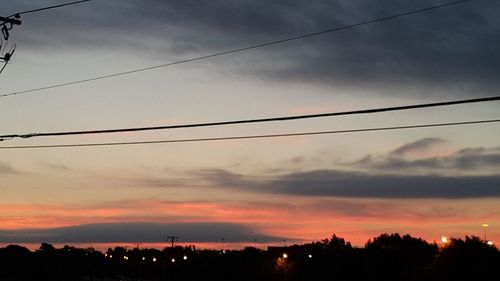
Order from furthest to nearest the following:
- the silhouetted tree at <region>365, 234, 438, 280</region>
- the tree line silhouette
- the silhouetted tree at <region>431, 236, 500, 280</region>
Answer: the silhouetted tree at <region>365, 234, 438, 280</region>
the tree line silhouette
the silhouetted tree at <region>431, 236, 500, 280</region>

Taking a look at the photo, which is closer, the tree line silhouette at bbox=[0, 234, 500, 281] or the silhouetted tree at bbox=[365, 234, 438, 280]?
the tree line silhouette at bbox=[0, 234, 500, 281]

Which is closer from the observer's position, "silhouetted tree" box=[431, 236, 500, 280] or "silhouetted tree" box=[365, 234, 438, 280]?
"silhouetted tree" box=[431, 236, 500, 280]

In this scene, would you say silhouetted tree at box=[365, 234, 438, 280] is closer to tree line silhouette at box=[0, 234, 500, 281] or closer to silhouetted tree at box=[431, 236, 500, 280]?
tree line silhouette at box=[0, 234, 500, 281]

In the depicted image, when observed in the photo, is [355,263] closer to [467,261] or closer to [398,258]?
→ [398,258]

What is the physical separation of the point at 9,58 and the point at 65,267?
562 feet

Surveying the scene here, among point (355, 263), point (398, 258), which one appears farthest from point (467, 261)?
point (355, 263)

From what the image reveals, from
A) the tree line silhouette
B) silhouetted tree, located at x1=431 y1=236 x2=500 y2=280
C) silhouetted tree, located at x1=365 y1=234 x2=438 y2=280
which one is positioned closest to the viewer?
silhouetted tree, located at x1=431 y1=236 x2=500 y2=280

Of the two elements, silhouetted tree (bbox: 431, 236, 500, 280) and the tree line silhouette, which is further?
the tree line silhouette

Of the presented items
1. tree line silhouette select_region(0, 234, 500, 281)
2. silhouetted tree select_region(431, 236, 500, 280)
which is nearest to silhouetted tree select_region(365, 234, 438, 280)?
tree line silhouette select_region(0, 234, 500, 281)

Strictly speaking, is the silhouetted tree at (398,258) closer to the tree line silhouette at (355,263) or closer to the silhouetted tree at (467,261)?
the tree line silhouette at (355,263)

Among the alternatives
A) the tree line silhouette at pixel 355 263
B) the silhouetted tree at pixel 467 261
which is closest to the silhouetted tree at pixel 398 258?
the tree line silhouette at pixel 355 263

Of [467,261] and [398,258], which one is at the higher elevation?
[398,258]

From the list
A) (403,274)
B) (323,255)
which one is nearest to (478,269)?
(403,274)

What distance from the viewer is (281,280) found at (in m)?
87.8
